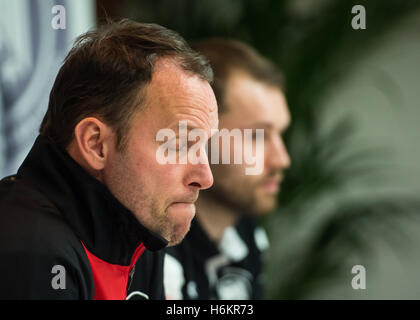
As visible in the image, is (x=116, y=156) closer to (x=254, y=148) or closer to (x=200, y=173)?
(x=200, y=173)

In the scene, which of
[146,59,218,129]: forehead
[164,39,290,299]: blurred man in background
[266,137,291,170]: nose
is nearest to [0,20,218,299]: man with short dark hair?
[146,59,218,129]: forehead

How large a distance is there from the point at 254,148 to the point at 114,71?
717mm

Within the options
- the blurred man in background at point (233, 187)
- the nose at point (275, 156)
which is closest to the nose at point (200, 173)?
the blurred man in background at point (233, 187)

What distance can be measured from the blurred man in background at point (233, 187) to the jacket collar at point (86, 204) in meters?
0.57

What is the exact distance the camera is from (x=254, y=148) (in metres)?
1.31

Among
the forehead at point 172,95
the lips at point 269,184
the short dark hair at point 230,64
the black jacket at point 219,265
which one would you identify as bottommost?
the black jacket at point 219,265

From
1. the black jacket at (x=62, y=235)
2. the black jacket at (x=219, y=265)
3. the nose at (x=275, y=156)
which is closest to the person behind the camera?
the black jacket at (x=62, y=235)

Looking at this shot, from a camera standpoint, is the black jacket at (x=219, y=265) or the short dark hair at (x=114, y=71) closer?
the short dark hair at (x=114, y=71)

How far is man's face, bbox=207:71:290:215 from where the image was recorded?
1.29 metres

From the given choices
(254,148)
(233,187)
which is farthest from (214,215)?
(254,148)

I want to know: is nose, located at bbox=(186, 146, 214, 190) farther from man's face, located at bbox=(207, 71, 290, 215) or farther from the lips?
the lips

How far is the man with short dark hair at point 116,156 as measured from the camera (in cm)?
62

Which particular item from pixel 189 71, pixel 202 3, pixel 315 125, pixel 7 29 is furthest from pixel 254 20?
pixel 189 71

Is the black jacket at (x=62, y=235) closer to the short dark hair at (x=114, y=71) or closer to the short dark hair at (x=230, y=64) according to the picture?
the short dark hair at (x=114, y=71)
